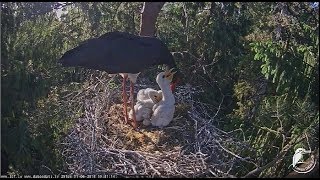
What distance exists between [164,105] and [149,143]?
35 centimetres

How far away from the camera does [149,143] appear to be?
429 cm

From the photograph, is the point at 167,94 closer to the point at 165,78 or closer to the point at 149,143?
the point at 165,78

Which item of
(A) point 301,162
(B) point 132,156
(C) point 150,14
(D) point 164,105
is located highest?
(C) point 150,14

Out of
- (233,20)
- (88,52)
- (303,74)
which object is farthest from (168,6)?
(303,74)

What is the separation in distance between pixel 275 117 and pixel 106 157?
4.05 feet

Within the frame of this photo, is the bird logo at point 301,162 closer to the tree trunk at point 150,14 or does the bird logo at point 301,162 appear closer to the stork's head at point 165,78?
the stork's head at point 165,78

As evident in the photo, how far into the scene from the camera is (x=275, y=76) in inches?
142

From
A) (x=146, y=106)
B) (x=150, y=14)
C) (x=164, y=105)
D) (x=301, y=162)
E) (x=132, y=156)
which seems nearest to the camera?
(x=301, y=162)

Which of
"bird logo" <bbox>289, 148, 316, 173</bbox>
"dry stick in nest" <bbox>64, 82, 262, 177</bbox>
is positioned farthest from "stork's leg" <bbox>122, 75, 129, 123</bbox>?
"bird logo" <bbox>289, 148, 316, 173</bbox>

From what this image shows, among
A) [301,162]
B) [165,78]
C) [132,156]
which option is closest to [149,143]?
[132,156]

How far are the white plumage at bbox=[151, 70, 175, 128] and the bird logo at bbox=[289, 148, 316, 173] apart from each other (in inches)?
52.3

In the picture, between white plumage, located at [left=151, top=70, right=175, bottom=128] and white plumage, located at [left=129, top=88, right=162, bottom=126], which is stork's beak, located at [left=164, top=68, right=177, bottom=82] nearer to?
white plumage, located at [left=151, top=70, right=175, bottom=128]

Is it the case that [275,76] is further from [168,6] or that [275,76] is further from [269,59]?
[168,6]

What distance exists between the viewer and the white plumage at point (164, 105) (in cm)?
444
